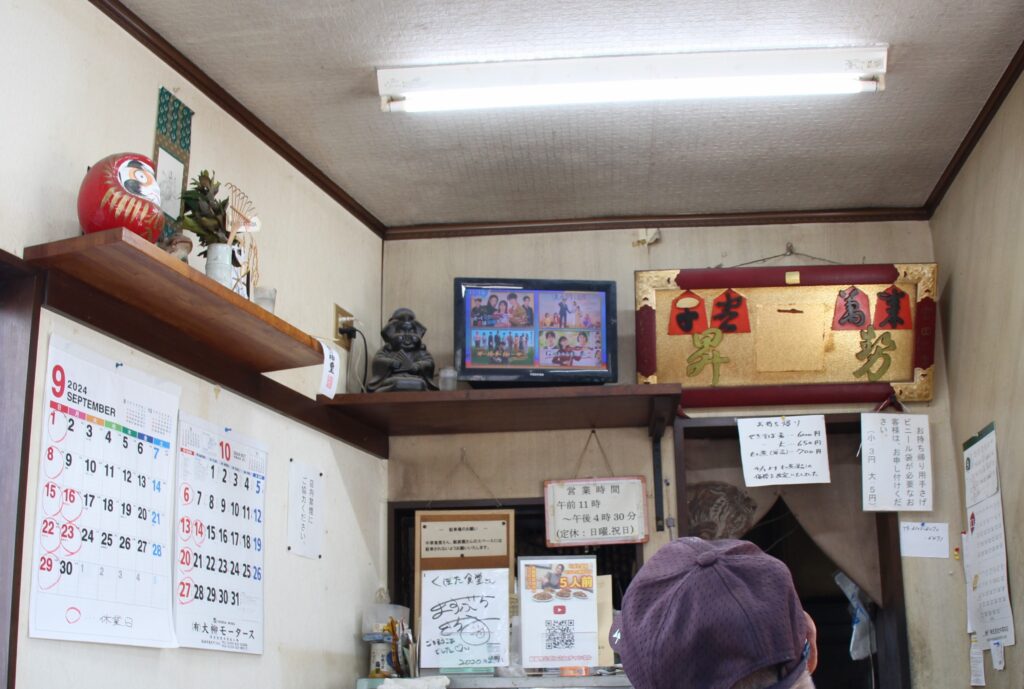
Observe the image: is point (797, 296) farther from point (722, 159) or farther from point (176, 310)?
point (176, 310)

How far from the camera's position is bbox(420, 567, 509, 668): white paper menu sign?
442 centimetres

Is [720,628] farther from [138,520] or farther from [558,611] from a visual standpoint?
[558,611]

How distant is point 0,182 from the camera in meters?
2.63

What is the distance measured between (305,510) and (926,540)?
2.56 metres

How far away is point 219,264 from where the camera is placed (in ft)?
10.4

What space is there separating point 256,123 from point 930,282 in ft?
9.27

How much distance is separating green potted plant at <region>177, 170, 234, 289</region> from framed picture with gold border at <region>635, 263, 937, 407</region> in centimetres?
209

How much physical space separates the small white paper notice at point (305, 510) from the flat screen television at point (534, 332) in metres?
0.78

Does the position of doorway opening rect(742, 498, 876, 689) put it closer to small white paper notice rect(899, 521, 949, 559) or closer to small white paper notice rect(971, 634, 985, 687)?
small white paper notice rect(899, 521, 949, 559)

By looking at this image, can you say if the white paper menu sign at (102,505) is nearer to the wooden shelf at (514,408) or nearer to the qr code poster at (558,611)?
the wooden shelf at (514,408)

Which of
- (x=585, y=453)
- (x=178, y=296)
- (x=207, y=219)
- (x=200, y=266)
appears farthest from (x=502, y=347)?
(x=178, y=296)

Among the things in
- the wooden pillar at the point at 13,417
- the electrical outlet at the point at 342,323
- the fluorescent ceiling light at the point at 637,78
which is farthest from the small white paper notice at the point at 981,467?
the wooden pillar at the point at 13,417

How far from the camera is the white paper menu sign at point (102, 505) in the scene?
2645mm

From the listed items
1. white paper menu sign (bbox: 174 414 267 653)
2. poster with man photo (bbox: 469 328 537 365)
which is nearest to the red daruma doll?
white paper menu sign (bbox: 174 414 267 653)
